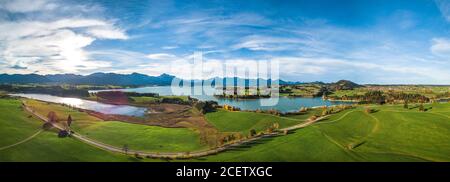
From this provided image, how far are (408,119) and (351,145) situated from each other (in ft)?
22.4

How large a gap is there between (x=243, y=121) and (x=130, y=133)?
298 inches

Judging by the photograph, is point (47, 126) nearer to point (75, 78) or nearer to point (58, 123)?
point (58, 123)

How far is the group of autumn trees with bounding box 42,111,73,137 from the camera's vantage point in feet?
58.1

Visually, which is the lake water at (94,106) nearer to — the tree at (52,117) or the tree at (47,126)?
the tree at (52,117)

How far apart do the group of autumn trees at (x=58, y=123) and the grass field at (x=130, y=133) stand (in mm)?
255

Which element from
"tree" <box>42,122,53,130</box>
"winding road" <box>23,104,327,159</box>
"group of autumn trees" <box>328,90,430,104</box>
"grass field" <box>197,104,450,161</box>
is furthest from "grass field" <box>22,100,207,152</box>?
"group of autumn trees" <box>328,90,430,104</box>

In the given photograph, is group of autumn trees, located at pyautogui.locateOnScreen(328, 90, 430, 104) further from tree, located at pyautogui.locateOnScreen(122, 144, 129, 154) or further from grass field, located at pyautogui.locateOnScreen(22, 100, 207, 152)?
tree, located at pyautogui.locateOnScreen(122, 144, 129, 154)

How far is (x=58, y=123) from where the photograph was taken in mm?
18250

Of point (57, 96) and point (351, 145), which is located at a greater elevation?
point (57, 96)
